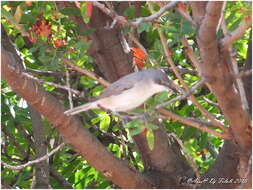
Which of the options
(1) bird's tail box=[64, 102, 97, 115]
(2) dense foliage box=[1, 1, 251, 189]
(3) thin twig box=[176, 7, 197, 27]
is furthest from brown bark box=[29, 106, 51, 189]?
(3) thin twig box=[176, 7, 197, 27]

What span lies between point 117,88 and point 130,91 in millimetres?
155

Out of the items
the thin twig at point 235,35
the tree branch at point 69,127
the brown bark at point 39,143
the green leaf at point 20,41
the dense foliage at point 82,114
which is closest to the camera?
the thin twig at point 235,35

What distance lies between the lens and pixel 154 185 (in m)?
4.15

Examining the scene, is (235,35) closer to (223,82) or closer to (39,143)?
(223,82)

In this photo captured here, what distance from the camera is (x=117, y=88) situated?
11.5ft

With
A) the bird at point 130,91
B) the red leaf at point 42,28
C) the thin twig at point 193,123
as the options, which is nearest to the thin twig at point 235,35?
the thin twig at point 193,123

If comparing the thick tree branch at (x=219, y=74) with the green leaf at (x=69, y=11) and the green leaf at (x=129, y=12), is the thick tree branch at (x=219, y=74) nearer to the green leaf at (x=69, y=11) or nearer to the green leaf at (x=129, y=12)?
the green leaf at (x=129, y=12)

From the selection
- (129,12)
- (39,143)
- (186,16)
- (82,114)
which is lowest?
(39,143)

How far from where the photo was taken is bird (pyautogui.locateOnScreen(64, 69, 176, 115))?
3539 mm

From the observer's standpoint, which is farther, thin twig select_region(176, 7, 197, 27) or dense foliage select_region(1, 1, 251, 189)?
dense foliage select_region(1, 1, 251, 189)

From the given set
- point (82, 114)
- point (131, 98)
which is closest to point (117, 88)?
point (131, 98)

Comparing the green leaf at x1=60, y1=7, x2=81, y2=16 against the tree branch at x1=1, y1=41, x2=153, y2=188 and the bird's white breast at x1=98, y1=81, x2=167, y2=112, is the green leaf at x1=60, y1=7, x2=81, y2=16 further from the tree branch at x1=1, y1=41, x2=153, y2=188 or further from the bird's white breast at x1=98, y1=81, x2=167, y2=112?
the bird's white breast at x1=98, y1=81, x2=167, y2=112

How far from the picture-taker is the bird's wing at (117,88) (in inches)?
138

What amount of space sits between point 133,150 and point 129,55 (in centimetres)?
106
